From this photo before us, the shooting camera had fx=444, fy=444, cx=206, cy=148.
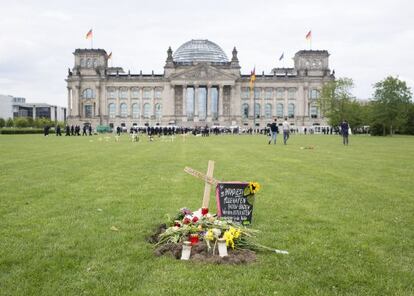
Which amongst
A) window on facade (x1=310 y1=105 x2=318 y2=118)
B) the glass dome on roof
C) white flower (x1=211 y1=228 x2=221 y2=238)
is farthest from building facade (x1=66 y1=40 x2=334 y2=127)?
white flower (x1=211 y1=228 x2=221 y2=238)

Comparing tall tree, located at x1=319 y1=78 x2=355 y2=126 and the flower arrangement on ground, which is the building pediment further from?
the flower arrangement on ground

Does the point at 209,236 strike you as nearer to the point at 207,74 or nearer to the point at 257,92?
the point at 207,74

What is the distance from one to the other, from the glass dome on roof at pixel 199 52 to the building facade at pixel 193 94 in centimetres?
710

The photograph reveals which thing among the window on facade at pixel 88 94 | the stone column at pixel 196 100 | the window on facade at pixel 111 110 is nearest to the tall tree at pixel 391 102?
the stone column at pixel 196 100

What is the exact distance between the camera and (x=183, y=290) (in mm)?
6105

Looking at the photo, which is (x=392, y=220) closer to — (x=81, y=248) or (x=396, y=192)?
(x=396, y=192)

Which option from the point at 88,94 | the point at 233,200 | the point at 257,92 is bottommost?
the point at 233,200

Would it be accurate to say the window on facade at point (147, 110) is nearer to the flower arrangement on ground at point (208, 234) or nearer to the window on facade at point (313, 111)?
the window on facade at point (313, 111)

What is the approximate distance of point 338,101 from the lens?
307 ft

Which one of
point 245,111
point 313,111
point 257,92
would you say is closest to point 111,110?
point 245,111

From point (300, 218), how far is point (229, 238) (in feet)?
9.98

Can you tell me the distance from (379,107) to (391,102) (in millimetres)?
2200

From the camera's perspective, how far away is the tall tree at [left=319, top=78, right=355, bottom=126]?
90.9m

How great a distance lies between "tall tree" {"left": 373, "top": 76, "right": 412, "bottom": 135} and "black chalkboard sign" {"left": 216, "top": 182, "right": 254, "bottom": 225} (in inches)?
2971
